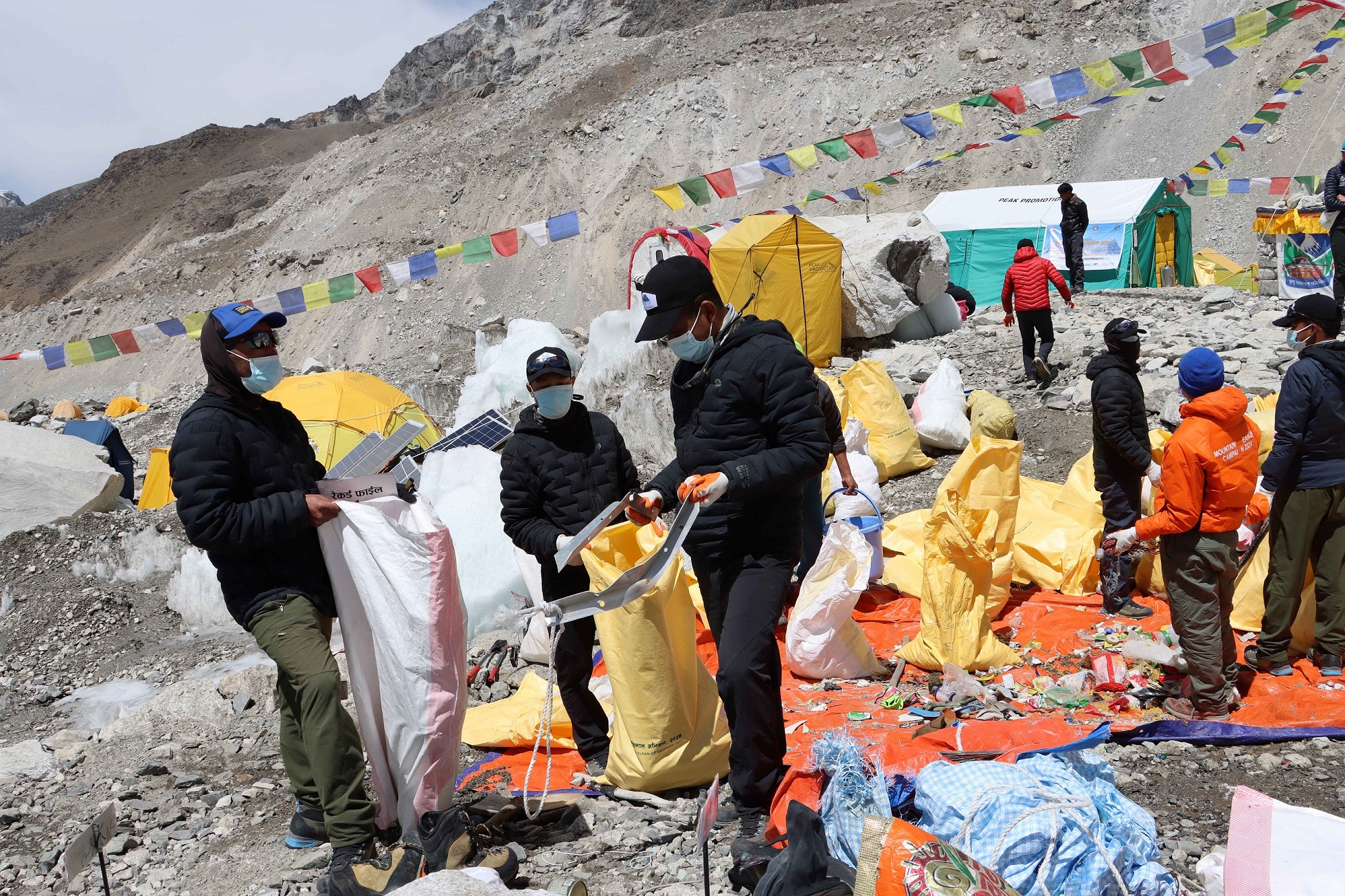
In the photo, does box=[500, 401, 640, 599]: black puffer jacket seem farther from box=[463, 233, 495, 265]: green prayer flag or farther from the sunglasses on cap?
box=[463, 233, 495, 265]: green prayer flag

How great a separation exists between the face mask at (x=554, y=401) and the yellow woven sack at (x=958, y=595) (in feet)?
6.02

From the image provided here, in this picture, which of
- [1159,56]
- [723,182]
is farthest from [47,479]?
[1159,56]

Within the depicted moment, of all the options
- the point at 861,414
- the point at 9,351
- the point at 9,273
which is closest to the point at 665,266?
the point at 861,414

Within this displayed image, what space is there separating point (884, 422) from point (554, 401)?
4457 mm

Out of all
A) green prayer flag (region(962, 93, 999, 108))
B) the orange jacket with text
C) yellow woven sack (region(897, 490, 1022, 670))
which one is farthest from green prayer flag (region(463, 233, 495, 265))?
the orange jacket with text

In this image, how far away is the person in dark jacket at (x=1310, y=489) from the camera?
3613mm

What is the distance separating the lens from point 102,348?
11.3m

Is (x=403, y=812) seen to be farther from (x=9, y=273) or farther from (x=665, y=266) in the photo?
(x=9, y=273)

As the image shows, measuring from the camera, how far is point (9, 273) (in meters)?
40.2

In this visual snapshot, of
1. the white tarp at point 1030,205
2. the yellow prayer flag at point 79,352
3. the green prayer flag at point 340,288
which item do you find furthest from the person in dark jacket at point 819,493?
the white tarp at point 1030,205

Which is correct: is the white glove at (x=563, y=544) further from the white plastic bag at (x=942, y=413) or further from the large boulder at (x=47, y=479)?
the large boulder at (x=47, y=479)

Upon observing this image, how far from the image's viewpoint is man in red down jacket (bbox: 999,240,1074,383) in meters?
8.51

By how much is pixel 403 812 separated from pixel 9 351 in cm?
3282

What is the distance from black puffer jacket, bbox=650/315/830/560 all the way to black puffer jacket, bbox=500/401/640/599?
24.6 inches
